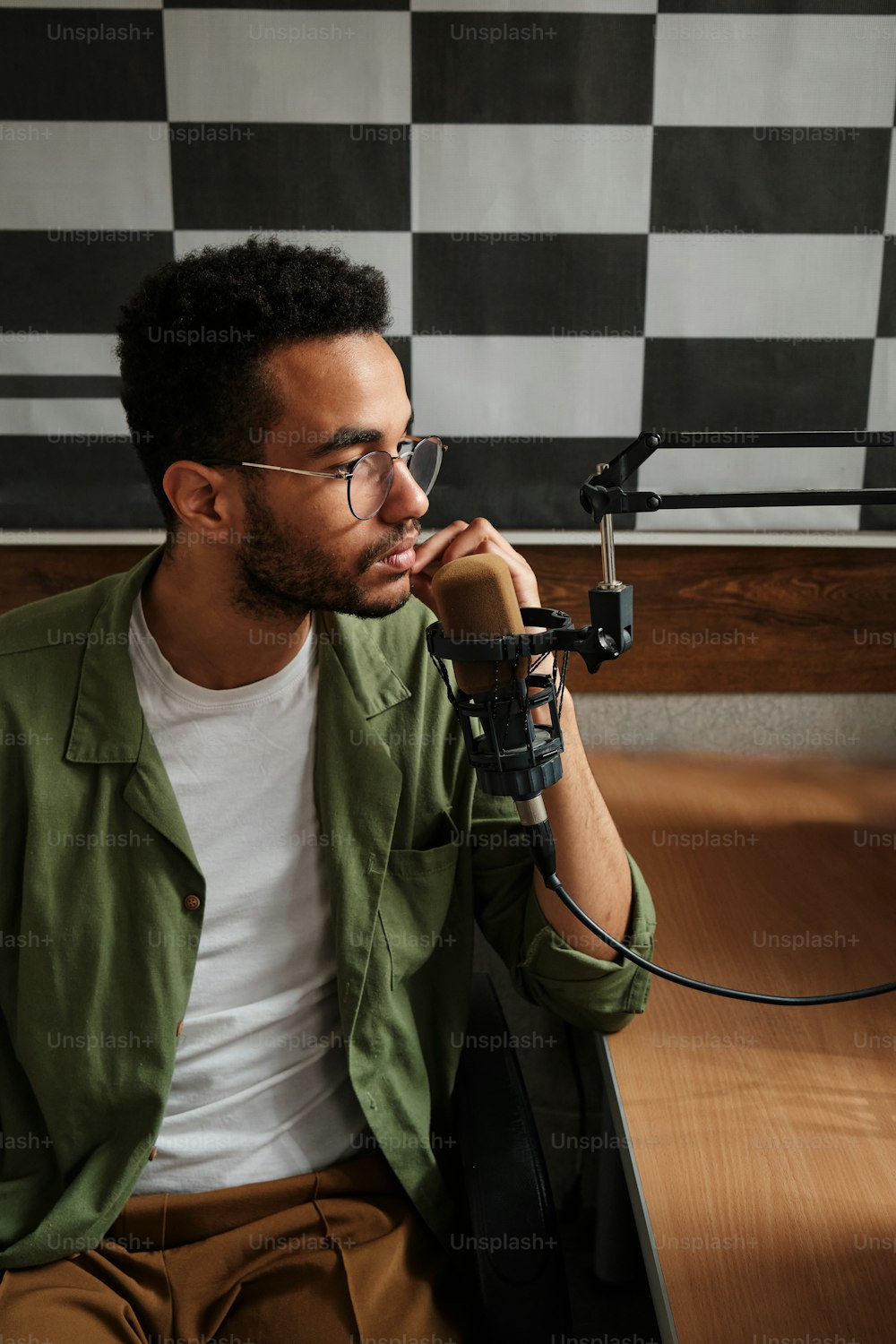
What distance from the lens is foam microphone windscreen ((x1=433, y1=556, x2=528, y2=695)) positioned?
2.71ft

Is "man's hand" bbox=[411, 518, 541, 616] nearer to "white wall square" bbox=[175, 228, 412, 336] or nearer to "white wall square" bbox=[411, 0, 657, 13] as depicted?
"white wall square" bbox=[175, 228, 412, 336]

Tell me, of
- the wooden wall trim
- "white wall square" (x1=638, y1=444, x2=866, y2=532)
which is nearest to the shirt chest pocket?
the wooden wall trim

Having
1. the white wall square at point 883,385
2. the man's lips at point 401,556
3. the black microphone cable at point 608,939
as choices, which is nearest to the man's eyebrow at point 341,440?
the man's lips at point 401,556

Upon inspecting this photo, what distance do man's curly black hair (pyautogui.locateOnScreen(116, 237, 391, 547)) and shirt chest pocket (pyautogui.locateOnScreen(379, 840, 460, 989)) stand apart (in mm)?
463

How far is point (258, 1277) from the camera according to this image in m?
1.06

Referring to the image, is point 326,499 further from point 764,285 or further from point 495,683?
point 764,285

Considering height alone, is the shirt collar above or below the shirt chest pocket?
above

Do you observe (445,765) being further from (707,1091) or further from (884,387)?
(884,387)

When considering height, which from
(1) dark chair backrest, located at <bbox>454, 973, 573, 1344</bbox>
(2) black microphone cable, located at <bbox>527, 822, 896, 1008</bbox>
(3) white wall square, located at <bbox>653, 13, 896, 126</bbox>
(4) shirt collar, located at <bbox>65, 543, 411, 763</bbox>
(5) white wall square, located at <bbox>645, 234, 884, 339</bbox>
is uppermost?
(3) white wall square, located at <bbox>653, 13, 896, 126</bbox>

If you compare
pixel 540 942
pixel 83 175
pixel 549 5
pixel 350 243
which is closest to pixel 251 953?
pixel 540 942

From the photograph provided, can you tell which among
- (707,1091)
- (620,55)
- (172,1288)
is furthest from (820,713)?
(172,1288)

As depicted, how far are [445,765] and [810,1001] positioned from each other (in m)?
0.51

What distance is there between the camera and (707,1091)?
1000 mm

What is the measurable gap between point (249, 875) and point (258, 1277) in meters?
0.39
